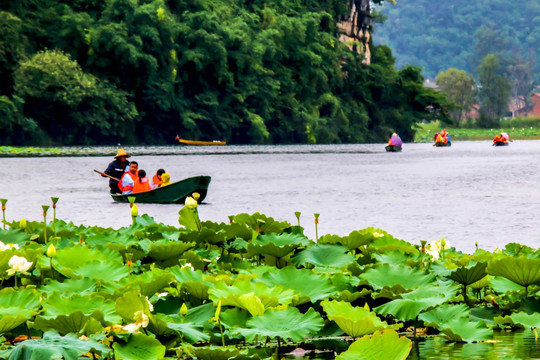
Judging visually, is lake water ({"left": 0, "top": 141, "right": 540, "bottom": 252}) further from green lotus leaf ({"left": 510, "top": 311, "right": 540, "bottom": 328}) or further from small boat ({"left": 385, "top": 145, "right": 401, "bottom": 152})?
small boat ({"left": 385, "top": 145, "right": 401, "bottom": 152})

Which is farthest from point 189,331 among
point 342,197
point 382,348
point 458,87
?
point 458,87

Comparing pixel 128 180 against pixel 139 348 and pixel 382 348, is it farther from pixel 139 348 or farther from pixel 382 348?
pixel 382 348

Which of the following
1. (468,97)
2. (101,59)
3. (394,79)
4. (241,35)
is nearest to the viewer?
(101,59)

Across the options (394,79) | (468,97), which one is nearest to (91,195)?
(394,79)

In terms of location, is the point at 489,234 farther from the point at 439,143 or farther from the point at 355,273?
the point at 439,143

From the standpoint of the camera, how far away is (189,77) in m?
55.3

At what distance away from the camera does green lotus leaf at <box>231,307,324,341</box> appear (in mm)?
3346

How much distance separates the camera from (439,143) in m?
59.2

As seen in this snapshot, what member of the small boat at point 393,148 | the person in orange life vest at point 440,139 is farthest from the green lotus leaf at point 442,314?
the person in orange life vest at point 440,139

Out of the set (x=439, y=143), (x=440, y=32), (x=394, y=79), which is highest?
(x=440, y=32)

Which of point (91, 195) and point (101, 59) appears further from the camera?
point (101, 59)

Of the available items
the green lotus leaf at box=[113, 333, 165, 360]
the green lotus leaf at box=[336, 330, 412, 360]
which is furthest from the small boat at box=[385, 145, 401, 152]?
the green lotus leaf at box=[336, 330, 412, 360]

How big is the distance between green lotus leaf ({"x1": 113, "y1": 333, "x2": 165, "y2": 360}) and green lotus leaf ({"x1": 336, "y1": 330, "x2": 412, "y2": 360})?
774 mm

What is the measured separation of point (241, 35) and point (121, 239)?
163ft
